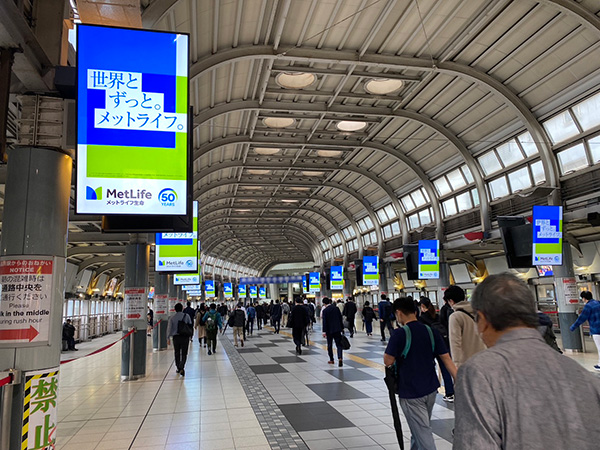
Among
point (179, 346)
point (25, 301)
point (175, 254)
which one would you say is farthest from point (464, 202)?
point (25, 301)

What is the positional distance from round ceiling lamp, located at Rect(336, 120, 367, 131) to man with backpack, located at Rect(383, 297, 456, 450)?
17684 millimetres

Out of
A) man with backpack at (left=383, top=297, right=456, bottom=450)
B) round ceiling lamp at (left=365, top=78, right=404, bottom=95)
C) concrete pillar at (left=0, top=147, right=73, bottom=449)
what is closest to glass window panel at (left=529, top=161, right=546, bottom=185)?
round ceiling lamp at (left=365, top=78, right=404, bottom=95)

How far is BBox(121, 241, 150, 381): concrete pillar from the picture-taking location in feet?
→ 37.2

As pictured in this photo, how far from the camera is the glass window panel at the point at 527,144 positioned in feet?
60.8

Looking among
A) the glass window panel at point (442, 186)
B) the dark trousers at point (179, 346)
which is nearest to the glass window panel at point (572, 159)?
the glass window panel at point (442, 186)

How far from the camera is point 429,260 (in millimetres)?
22016

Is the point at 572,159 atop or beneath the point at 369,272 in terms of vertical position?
atop

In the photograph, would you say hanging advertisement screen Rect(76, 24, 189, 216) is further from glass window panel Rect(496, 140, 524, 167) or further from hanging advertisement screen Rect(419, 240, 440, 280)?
hanging advertisement screen Rect(419, 240, 440, 280)

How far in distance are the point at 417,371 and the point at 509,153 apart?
60.1 ft

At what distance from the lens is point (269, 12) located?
41.4 feet

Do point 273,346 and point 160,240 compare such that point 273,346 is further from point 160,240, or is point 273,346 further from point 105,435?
point 105,435

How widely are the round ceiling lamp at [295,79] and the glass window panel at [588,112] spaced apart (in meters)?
9.61

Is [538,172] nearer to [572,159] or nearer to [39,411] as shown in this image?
[572,159]

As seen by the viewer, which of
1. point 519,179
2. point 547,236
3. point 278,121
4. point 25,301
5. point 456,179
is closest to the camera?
point 25,301
